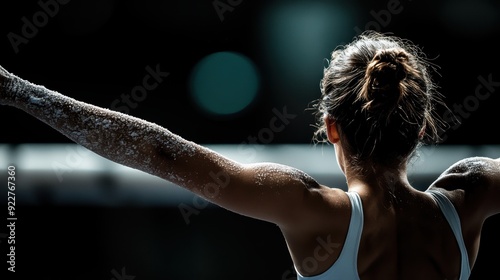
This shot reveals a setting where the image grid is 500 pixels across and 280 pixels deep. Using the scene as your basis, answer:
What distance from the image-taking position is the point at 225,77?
3301 mm

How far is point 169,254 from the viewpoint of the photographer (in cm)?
252

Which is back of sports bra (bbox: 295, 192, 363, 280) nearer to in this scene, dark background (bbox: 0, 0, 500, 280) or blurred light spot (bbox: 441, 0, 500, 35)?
dark background (bbox: 0, 0, 500, 280)

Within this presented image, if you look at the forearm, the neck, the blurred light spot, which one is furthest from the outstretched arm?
the blurred light spot

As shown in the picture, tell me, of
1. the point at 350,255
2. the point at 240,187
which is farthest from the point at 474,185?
the point at 240,187

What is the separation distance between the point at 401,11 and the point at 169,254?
1.73 m

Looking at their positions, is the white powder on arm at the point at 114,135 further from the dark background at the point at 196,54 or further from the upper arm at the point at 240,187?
the dark background at the point at 196,54

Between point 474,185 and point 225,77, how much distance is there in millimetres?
2433

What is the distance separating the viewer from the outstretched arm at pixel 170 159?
2.65 ft

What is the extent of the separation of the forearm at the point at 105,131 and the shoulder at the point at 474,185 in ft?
1.34

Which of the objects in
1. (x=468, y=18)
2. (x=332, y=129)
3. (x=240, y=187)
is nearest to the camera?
(x=240, y=187)

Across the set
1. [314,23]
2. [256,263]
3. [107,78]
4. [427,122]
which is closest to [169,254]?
[256,263]

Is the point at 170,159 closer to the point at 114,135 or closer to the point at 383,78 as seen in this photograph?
the point at 114,135

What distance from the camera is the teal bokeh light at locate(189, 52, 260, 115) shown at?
3.22m

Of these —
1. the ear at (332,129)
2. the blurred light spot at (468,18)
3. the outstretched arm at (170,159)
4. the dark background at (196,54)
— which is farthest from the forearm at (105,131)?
the blurred light spot at (468,18)
